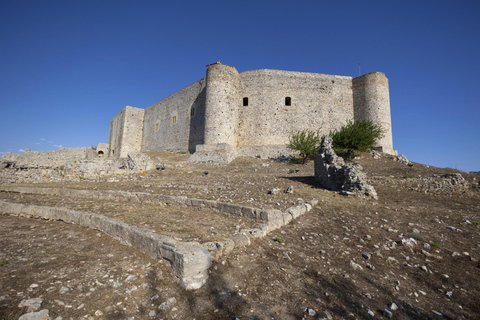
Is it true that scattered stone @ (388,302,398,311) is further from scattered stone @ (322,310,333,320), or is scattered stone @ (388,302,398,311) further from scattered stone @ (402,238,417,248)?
scattered stone @ (402,238,417,248)

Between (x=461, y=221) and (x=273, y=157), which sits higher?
(x=273, y=157)

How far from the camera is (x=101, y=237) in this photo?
3.54 m

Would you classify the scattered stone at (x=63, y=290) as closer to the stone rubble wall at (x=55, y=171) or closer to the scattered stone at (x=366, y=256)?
the scattered stone at (x=366, y=256)

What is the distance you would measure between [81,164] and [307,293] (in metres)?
13.4

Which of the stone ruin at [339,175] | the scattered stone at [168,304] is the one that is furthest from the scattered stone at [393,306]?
the stone ruin at [339,175]

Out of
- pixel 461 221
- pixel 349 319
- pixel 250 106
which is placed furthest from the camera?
pixel 250 106

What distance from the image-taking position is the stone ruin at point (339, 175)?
22.3 ft

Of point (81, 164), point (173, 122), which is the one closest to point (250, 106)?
point (173, 122)

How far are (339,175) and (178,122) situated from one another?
20.2m

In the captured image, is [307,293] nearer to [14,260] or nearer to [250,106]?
[14,260]

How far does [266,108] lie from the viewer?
2122cm

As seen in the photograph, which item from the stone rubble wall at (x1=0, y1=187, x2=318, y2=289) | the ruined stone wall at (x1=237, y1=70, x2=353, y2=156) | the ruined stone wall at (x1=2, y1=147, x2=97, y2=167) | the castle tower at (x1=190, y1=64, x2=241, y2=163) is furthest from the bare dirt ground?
the ruined stone wall at (x1=2, y1=147, x2=97, y2=167)

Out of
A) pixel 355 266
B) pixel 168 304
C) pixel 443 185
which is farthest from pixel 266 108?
pixel 168 304

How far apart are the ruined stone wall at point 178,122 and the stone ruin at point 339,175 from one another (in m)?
14.2
